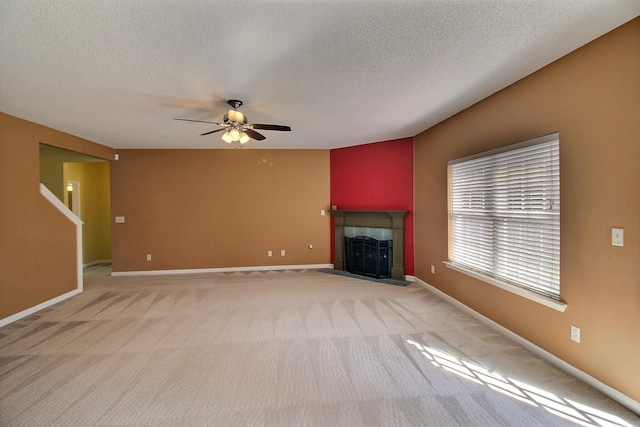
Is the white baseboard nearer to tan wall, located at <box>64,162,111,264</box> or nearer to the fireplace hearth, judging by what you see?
tan wall, located at <box>64,162,111,264</box>

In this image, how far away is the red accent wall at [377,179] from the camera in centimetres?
474

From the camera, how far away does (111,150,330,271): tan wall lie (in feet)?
17.6

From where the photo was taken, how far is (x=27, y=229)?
3428 millimetres

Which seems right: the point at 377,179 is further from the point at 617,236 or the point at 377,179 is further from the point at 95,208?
the point at 95,208

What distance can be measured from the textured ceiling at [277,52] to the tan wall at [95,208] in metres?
3.76

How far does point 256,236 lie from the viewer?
18.5 ft

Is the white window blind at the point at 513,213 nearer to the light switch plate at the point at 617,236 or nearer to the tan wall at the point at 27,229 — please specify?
the light switch plate at the point at 617,236

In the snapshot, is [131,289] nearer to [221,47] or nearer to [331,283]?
[331,283]

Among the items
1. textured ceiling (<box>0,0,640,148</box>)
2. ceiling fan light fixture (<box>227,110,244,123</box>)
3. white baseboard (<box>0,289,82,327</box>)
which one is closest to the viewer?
textured ceiling (<box>0,0,640,148</box>)

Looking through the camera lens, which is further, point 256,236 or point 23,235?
point 256,236

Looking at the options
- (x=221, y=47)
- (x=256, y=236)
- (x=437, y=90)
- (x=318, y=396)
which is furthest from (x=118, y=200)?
(x=437, y=90)

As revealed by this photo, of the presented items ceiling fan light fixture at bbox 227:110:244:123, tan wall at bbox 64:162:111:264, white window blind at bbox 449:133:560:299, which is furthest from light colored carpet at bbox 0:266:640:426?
tan wall at bbox 64:162:111:264

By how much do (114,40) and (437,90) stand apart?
2.86m

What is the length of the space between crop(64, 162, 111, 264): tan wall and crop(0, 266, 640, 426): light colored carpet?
371 cm
